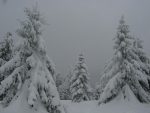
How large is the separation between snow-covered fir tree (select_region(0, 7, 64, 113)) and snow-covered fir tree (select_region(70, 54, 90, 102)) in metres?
20.8

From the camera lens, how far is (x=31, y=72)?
1571cm

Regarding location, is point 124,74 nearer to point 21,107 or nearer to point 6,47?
point 21,107

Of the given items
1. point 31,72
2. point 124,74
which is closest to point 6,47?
point 31,72

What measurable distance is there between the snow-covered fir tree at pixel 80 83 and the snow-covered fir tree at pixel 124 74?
13992mm

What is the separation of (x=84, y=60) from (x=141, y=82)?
52.9 feet

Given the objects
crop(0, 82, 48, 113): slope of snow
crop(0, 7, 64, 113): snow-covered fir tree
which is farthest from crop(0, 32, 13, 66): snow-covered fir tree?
crop(0, 82, 48, 113): slope of snow

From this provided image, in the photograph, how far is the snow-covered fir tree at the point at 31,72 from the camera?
14930mm

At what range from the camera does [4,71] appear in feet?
51.1

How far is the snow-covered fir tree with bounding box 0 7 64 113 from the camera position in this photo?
588 inches

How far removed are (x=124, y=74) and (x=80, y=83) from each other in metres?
16.9

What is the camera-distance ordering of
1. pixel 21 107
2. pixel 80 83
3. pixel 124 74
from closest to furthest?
pixel 21 107 → pixel 124 74 → pixel 80 83

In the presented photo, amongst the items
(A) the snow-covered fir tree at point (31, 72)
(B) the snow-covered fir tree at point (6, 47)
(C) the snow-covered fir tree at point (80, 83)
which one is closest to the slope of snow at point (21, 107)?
(A) the snow-covered fir tree at point (31, 72)

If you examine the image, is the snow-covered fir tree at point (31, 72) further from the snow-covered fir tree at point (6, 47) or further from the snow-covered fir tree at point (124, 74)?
the snow-covered fir tree at point (6, 47)

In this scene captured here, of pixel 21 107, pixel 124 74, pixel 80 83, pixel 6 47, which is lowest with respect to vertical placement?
pixel 21 107
